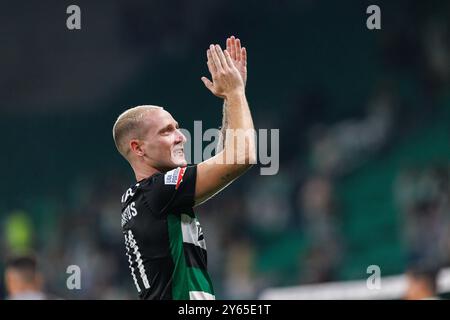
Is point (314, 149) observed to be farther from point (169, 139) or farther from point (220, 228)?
point (169, 139)

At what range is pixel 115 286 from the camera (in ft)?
40.8

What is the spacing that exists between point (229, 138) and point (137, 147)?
64 centimetres

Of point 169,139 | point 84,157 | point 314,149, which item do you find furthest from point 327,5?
point 169,139

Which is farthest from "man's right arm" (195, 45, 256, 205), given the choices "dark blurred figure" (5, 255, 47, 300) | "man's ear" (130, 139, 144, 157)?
"dark blurred figure" (5, 255, 47, 300)

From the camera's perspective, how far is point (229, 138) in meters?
4.08

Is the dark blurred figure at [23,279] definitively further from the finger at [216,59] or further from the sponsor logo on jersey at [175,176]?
the finger at [216,59]

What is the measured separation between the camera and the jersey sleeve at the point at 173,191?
13.6 ft

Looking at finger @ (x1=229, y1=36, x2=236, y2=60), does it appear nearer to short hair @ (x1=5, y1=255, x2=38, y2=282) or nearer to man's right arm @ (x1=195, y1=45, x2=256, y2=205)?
man's right arm @ (x1=195, y1=45, x2=256, y2=205)

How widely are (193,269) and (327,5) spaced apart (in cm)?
920

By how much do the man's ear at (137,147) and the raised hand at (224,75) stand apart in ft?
1.74

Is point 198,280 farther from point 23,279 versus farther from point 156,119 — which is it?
point 23,279

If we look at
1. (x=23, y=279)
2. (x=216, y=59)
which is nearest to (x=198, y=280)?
(x=216, y=59)

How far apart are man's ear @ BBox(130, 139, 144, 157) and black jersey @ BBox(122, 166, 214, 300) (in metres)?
0.23

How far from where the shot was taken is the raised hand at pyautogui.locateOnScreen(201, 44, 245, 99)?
4.20 meters
